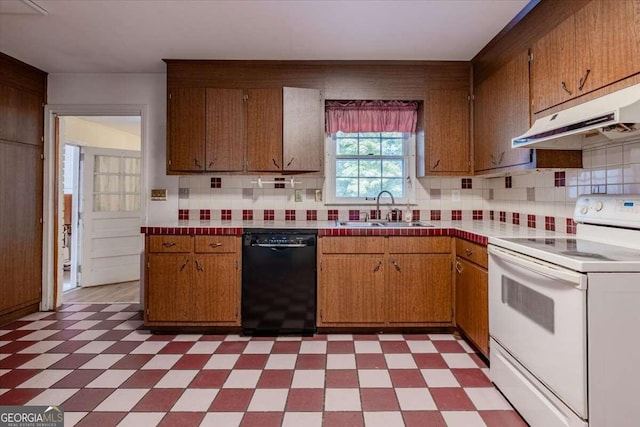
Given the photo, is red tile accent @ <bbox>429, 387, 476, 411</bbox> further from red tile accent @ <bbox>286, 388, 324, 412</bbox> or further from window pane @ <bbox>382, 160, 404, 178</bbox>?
window pane @ <bbox>382, 160, 404, 178</bbox>

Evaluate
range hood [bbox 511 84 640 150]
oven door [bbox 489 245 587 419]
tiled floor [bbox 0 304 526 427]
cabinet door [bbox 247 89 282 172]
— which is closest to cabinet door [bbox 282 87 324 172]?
cabinet door [bbox 247 89 282 172]

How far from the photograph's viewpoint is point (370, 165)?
3.55 meters

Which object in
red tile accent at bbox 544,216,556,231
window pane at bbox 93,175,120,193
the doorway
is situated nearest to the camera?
red tile accent at bbox 544,216,556,231

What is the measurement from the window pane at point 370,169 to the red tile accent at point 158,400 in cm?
235

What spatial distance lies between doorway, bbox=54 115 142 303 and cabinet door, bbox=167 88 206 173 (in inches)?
59.1

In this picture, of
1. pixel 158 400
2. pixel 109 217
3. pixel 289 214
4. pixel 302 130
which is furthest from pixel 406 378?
pixel 109 217

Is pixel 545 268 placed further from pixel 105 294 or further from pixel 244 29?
pixel 105 294

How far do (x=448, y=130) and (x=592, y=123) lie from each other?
166cm

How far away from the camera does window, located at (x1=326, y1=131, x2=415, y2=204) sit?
3521mm

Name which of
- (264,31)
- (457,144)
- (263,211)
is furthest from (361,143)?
(264,31)

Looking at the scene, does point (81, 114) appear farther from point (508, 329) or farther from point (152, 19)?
point (508, 329)

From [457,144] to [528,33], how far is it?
3.33 ft

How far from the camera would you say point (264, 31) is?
8.62 feet

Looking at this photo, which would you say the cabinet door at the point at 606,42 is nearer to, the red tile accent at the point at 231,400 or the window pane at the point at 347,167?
the window pane at the point at 347,167
